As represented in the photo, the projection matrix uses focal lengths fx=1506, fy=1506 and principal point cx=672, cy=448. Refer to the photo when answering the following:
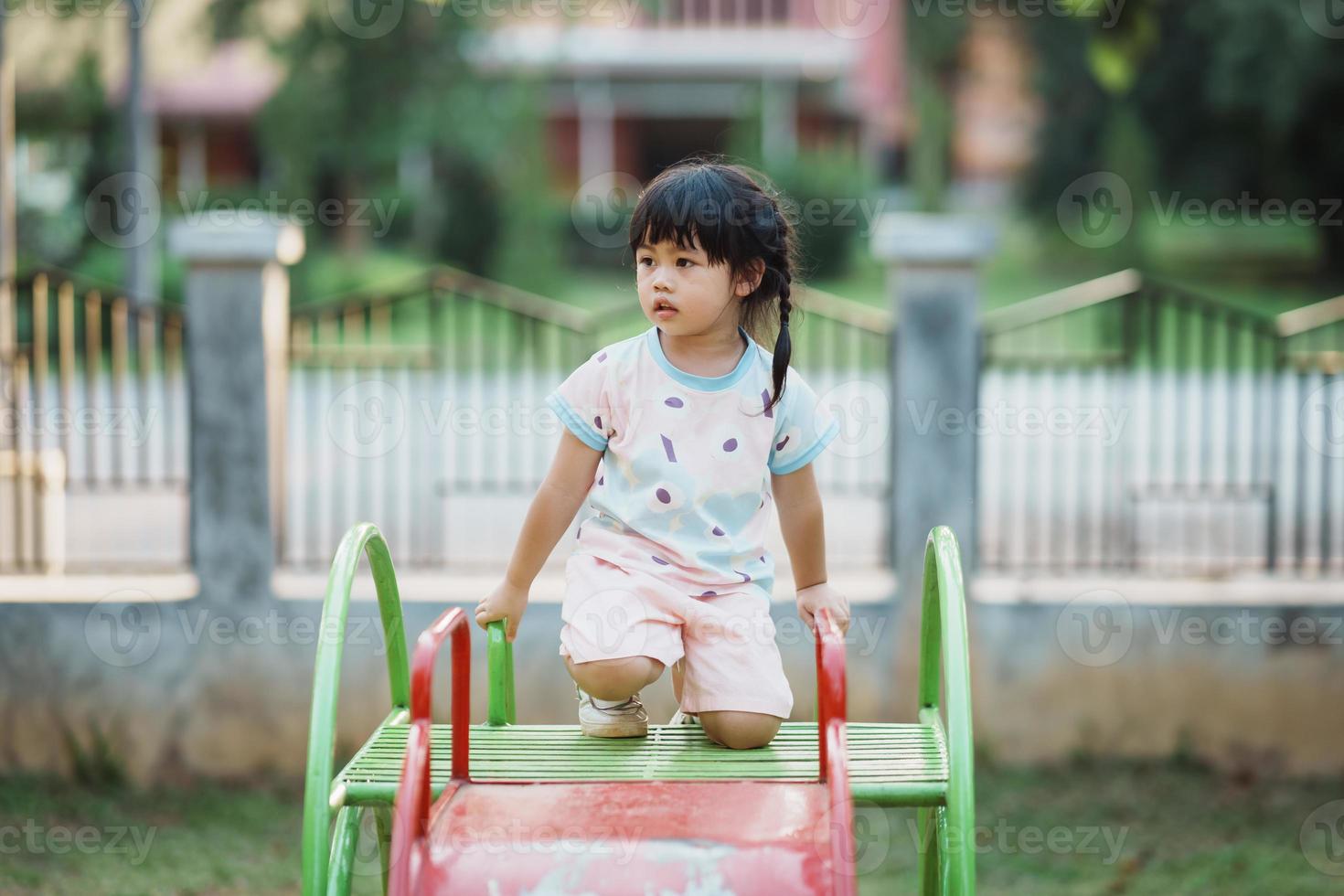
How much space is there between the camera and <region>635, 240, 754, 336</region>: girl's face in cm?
288

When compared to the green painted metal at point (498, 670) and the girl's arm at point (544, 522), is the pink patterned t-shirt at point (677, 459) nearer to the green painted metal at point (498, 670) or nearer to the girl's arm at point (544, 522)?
the girl's arm at point (544, 522)

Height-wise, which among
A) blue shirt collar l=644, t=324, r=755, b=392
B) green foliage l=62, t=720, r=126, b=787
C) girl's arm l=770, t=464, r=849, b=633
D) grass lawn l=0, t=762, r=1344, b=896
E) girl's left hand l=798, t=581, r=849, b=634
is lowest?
grass lawn l=0, t=762, r=1344, b=896

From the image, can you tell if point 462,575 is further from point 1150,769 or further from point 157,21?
point 157,21

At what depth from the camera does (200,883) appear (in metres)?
4.76

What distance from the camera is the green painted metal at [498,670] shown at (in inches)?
125

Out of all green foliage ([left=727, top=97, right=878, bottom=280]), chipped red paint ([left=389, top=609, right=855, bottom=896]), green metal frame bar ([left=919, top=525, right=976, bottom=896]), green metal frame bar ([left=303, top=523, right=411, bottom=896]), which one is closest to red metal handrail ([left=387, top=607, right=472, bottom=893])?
chipped red paint ([left=389, top=609, right=855, bottom=896])

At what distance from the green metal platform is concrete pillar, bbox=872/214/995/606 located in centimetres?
267

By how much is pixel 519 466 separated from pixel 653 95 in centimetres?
2456

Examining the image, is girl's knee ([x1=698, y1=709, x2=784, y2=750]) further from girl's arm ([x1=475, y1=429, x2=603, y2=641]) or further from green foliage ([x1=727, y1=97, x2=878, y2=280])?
green foliage ([x1=727, y1=97, x2=878, y2=280])

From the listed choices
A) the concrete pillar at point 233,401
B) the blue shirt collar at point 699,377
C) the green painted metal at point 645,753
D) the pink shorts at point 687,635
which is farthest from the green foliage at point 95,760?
the blue shirt collar at point 699,377

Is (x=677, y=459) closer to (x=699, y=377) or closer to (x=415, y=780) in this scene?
(x=699, y=377)

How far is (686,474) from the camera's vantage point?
9.74 feet

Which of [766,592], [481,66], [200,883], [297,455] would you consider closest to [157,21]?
[481,66]

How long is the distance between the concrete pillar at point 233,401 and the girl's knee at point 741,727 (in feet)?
10.7
